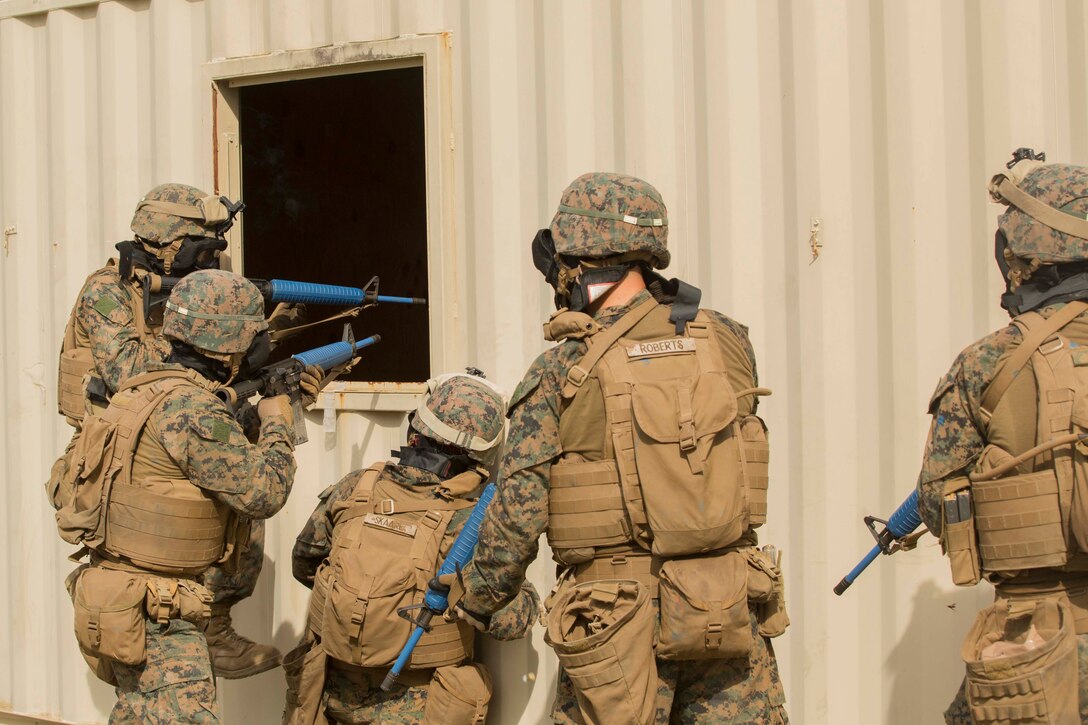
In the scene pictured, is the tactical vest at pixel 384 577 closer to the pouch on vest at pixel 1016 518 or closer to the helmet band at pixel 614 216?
the helmet band at pixel 614 216

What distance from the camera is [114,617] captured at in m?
4.46

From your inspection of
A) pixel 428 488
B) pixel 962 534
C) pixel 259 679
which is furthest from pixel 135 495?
pixel 962 534

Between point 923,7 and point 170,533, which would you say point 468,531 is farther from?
point 923,7

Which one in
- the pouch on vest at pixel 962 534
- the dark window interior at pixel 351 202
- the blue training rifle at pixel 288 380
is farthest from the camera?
the dark window interior at pixel 351 202

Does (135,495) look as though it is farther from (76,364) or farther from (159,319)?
(76,364)

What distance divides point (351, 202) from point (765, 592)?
5.00 m

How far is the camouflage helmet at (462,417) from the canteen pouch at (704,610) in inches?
47.6

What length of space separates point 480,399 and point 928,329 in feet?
5.36

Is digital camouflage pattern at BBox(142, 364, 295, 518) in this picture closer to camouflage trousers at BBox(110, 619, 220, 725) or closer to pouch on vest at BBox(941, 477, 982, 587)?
camouflage trousers at BBox(110, 619, 220, 725)

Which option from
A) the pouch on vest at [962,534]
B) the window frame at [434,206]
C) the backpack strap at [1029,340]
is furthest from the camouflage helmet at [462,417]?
the backpack strap at [1029,340]

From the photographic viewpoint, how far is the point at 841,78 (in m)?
4.72

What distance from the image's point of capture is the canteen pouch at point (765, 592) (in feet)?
12.4

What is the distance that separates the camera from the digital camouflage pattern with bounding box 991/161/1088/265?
142 inches

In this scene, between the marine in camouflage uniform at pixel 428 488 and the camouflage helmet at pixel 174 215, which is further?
the camouflage helmet at pixel 174 215
